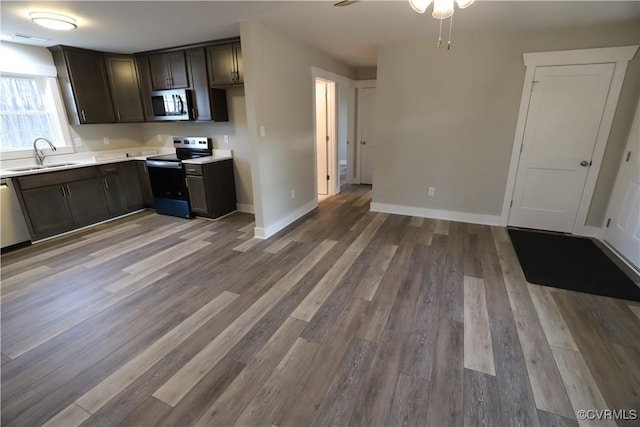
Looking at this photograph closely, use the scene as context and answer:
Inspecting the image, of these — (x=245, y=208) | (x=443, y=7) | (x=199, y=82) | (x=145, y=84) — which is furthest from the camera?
(x=245, y=208)

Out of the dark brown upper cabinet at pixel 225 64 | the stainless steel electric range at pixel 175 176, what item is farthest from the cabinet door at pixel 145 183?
the dark brown upper cabinet at pixel 225 64

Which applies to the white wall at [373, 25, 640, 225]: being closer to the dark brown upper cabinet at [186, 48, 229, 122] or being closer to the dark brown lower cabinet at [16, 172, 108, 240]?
the dark brown upper cabinet at [186, 48, 229, 122]

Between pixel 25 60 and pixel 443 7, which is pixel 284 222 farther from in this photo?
pixel 25 60

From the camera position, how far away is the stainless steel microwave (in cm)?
422

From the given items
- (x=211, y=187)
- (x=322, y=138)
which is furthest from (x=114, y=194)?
(x=322, y=138)

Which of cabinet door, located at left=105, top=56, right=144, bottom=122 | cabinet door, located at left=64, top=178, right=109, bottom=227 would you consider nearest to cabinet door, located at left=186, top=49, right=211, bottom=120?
cabinet door, located at left=105, top=56, right=144, bottom=122

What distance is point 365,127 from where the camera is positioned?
6484mm

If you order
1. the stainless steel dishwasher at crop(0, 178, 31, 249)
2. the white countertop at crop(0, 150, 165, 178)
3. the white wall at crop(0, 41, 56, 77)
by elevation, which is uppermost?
the white wall at crop(0, 41, 56, 77)

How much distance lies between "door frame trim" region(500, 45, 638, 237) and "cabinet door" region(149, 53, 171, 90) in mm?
4727

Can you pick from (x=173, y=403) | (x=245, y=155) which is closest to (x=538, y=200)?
(x=245, y=155)

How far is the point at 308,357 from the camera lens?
74.3 inches

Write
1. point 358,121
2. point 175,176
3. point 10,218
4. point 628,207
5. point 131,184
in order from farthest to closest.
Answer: point 358,121
point 131,184
point 175,176
point 10,218
point 628,207

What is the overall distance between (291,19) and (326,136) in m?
2.59

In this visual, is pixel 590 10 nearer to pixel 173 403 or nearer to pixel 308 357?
pixel 308 357
